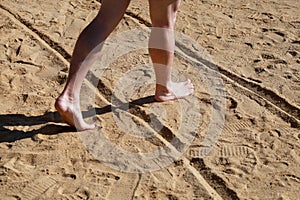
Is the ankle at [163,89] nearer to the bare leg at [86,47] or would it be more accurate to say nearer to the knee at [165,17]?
the knee at [165,17]

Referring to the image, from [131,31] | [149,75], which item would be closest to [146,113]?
[149,75]

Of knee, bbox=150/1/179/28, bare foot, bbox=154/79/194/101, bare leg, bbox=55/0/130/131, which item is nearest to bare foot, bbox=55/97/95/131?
bare leg, bbox=55/0/130/131

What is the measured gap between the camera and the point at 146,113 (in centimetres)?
390

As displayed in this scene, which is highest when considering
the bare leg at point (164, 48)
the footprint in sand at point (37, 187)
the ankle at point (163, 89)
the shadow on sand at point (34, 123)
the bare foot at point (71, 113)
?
the bare leg at point (164, 48)

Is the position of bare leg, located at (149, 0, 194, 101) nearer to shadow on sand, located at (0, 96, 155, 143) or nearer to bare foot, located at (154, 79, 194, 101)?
bare foot, located at (154, 79, 194, 101)

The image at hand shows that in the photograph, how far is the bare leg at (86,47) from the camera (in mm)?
3455

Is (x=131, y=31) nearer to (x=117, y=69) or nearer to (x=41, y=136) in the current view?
(x=117, y=69)

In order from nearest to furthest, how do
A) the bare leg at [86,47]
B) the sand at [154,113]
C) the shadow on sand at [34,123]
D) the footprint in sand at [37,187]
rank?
the footprint in sand at [37,187]
the sand at [154,113]
the bare leg at [86,47]
the shadow on sand at [34,123]

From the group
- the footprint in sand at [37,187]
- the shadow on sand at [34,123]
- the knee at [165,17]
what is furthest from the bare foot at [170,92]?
the footprint in sand at [37,187]

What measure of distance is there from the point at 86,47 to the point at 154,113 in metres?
0.69

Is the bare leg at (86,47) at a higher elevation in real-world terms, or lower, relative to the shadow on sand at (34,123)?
higher

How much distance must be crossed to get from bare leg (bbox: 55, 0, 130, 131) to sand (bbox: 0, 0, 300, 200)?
0.19 meters

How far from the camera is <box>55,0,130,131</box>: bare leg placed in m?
3.46

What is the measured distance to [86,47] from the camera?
348cm
